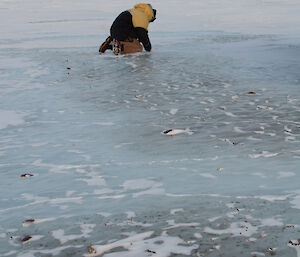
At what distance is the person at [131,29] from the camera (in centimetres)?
1227

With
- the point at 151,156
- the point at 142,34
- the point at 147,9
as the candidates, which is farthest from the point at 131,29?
the point at 151,156

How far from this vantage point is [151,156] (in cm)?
481

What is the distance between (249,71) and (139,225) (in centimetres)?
A: 711

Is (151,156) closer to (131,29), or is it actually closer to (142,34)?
(142,34)

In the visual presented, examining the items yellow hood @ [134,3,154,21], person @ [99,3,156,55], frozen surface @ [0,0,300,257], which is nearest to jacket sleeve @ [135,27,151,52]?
person @ [99,3,156,55]

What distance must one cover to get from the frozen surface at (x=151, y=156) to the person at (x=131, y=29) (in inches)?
32.3

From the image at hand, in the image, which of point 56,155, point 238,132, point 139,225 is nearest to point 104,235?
point 139,225

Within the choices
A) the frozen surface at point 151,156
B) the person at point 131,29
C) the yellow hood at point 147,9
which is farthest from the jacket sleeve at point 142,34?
the frozen surface at point 151,156

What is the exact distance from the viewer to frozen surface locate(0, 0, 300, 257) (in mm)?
3174

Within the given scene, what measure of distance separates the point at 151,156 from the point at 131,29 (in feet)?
26.7

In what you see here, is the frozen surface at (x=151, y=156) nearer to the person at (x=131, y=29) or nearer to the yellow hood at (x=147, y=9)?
the person at (x=131, y=29)

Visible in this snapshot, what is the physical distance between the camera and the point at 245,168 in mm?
4352

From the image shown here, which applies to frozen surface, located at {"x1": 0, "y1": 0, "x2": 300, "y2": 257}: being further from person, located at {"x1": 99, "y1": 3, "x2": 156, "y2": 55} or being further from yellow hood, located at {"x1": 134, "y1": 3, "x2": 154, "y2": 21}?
yellow hood, located at {"x1": 134, "y1": 3, "x2": 154, "y2": 21}

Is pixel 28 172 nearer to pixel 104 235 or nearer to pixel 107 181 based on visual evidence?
pixel 107 181
